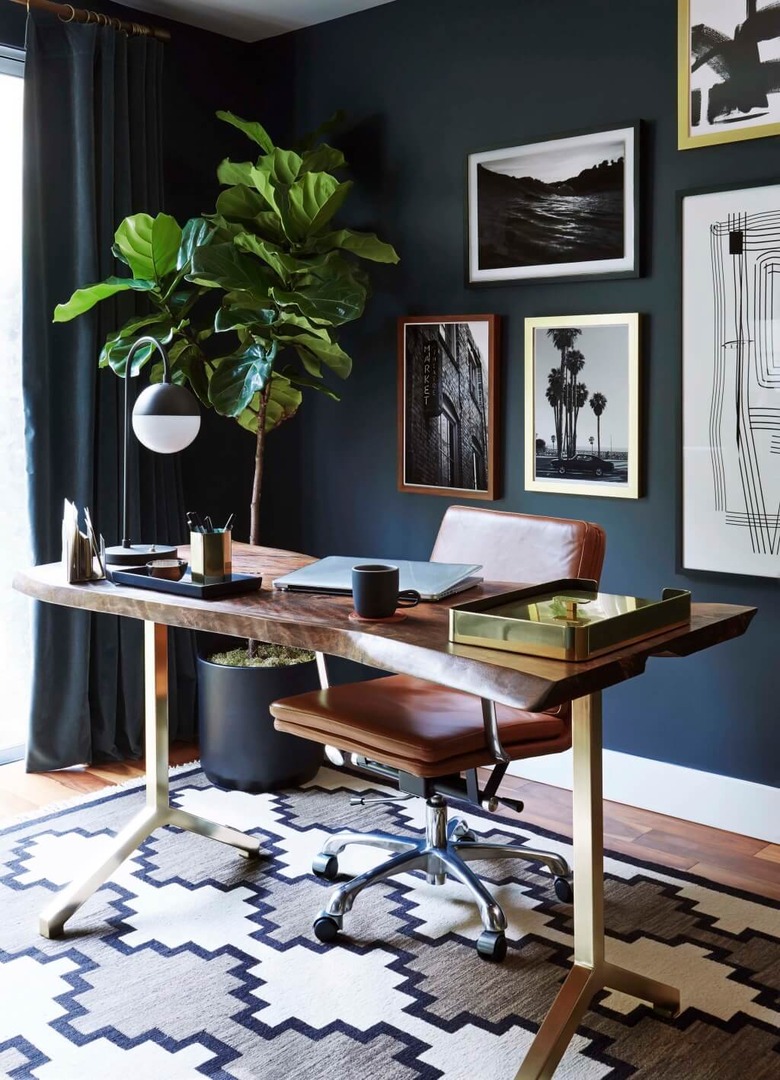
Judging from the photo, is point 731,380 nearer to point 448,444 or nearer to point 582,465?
point 582,465

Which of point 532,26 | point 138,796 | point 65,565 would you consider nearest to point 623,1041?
point 65,565

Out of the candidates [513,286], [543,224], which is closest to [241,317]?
[513,286]

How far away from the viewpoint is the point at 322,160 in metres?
3.61

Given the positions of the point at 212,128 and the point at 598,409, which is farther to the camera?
the point at 212,128

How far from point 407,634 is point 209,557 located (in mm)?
580

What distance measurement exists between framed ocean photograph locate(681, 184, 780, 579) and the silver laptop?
105 centimetres

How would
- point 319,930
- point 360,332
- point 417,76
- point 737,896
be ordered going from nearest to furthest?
point 319,930
point 737,896
point 417,76
point 360,332

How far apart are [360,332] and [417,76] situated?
2.84 ft

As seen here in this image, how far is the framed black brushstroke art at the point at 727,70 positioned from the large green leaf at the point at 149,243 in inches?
59.0

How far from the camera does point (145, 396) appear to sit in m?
2.46

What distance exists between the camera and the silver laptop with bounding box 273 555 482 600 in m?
2.23

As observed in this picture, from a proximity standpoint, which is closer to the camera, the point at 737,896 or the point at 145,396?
the point at 145,396

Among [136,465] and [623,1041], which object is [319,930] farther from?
[136,465]

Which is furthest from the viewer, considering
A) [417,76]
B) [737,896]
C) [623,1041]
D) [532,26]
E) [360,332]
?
[360,332]
